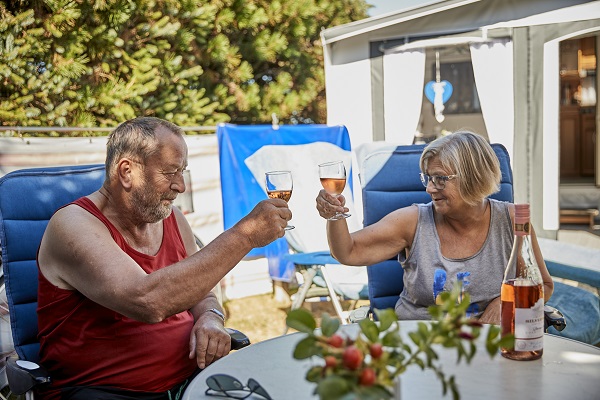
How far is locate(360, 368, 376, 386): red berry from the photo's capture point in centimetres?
90

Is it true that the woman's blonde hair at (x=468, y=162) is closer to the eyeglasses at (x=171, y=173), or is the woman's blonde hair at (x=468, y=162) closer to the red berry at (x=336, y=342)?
the eyeglasses at (x=171, y=173)

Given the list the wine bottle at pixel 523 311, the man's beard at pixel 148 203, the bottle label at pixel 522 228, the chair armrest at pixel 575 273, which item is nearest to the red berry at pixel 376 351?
the wine bottle at pixel 523 311

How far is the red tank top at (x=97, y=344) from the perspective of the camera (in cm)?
205

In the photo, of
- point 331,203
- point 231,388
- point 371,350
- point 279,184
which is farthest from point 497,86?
point 371,350

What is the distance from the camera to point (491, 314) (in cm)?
235

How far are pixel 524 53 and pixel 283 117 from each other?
15.1 ft

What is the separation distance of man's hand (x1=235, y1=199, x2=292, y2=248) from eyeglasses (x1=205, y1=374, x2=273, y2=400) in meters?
0.55

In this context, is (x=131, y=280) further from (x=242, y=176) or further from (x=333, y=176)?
(x=242, y=176)

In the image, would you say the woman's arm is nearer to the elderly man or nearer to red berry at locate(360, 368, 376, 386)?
the elderly man

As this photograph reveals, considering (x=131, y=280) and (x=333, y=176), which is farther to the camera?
(x=333, y=176)

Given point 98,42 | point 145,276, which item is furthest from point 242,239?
point 98,42

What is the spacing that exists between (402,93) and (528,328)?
6.98 metres

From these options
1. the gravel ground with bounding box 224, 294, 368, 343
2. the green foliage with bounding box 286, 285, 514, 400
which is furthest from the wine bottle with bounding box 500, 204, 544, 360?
the gravel ground with bounding box 224, 294, 368, 343

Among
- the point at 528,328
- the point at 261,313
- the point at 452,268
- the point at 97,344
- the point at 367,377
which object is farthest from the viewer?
the point at 261,313
